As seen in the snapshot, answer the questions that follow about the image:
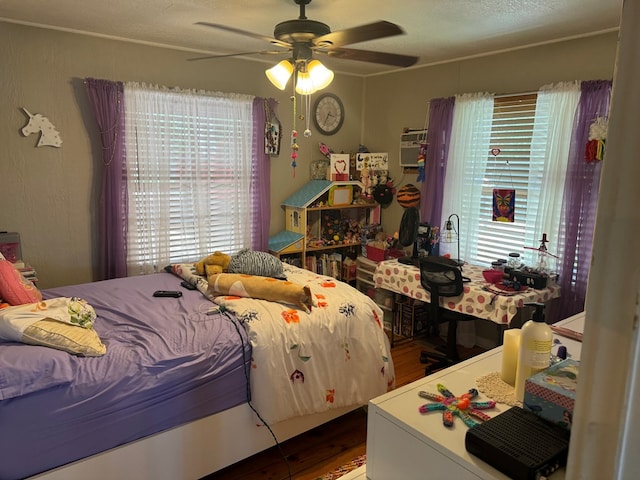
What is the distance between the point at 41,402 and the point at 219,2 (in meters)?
2.12

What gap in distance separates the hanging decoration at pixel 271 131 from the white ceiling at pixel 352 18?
680 millimetres

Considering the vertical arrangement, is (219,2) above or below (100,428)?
above

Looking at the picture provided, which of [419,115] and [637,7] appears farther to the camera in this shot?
[419,115]

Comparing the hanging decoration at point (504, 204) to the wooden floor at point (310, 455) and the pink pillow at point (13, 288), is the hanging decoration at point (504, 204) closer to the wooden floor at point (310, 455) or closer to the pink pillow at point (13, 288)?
the wooden floor at point (310, 455)

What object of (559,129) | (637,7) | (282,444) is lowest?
(282,444)

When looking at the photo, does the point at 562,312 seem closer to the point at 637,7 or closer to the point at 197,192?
the point at 197,192

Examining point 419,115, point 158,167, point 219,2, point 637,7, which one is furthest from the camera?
point 419,115

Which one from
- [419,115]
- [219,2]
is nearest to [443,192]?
[419,115]

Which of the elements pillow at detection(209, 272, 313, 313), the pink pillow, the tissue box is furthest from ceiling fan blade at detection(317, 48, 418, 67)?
the pink pillow

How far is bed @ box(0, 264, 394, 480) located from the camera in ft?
5.83

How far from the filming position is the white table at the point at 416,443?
965 mm

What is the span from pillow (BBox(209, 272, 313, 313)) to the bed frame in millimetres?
620

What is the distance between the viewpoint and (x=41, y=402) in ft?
5.75

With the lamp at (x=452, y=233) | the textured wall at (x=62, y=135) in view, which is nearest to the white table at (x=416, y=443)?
the lamp at (x=452, y=233)
